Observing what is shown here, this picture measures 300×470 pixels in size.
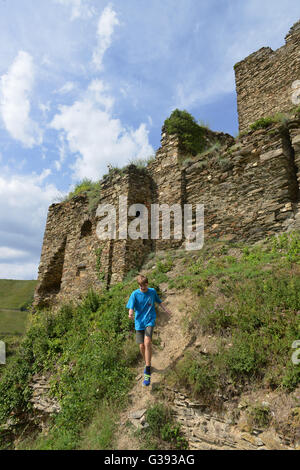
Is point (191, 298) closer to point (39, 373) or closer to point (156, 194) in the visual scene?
point (39, 373)

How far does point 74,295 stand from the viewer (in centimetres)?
1177

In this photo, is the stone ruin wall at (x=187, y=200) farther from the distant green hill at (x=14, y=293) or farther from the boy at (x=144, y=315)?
the distant green hill at (x=14, y=293)

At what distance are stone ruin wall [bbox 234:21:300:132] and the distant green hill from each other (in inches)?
958

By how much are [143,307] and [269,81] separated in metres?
13.3

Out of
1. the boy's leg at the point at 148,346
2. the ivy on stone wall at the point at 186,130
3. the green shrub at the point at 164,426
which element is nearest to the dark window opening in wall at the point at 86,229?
the ivy on stone wall at the point at 186,130

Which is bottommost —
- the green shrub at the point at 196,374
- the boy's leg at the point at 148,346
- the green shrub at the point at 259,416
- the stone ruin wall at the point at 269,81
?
the green shrub at the point at 259,416

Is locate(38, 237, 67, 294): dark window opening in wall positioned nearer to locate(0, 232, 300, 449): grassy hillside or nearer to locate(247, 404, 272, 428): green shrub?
locate(0, 232, 300, 449): grassy hillside

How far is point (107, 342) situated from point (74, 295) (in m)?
6.10

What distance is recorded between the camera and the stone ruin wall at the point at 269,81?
41.1 ft

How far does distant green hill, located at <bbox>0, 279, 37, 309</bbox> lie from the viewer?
88.2 feet

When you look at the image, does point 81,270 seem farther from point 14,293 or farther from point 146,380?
point 14,293

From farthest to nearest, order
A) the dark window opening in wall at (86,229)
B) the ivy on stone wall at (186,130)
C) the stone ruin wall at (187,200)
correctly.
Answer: the dark window opening in wall at (86,229), the ivy on stone wall at (186,130), the stone ruin wall at (187,200)

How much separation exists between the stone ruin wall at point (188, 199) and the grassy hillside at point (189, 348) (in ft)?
3.48
